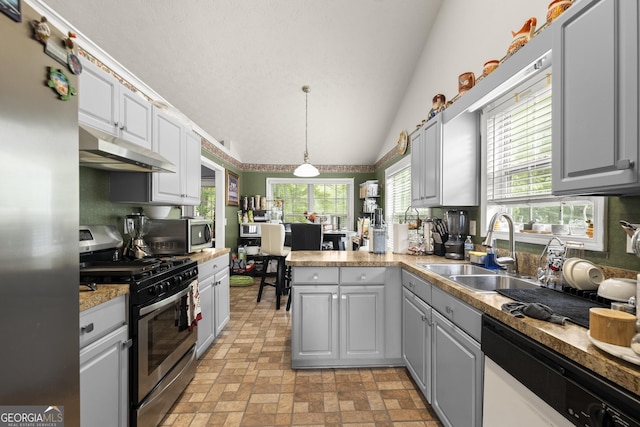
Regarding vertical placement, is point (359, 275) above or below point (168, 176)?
below

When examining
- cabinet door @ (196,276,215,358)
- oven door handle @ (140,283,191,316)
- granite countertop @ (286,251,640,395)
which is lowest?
cabinet door @ (196,276,215,358)

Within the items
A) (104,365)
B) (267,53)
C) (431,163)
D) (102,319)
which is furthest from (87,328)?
(267,53)

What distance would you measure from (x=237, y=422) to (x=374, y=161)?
5.10 meters

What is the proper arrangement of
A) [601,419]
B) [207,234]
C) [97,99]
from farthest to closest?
[207,234], [97,99], [601,419]

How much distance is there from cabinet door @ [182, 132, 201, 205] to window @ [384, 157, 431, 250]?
2468 millimetres

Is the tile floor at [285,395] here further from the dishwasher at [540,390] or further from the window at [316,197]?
the window at [316,197]

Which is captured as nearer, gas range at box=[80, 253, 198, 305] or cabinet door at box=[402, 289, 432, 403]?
gas range at box=[80, 253, 198, 305]

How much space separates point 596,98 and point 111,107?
8.18 feet

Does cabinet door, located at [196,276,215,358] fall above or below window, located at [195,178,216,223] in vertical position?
below

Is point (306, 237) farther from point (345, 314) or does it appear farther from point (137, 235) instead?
point (137, 235)

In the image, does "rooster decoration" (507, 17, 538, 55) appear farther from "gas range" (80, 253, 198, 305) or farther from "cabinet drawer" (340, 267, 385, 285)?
"gas range" (80, 253, 198, 305)

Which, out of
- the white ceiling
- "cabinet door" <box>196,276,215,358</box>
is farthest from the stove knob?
the white ceiling

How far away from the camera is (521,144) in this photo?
76.1 inches

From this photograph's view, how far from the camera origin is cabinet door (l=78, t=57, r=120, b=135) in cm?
166
